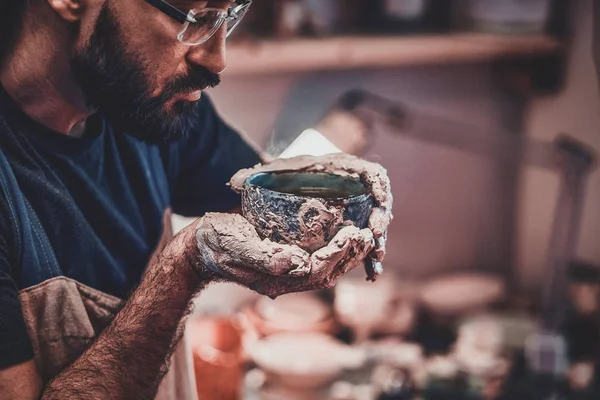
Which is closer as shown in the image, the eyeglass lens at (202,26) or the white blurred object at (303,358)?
the eyeglass lens at (202,26)

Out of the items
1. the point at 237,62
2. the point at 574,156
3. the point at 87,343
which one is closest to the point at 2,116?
the point at 87,343

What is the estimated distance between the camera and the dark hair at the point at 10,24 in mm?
1408

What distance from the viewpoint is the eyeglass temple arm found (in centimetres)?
134

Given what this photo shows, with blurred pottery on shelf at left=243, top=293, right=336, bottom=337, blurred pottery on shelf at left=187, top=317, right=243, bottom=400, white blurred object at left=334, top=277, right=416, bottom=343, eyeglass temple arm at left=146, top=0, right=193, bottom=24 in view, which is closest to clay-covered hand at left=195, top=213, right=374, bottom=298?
eyeglass temple arm at left=146, top=0, right=193, bottom=24

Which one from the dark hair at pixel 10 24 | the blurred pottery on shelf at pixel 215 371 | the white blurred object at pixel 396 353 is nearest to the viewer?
the dark hair at pixel 10 24

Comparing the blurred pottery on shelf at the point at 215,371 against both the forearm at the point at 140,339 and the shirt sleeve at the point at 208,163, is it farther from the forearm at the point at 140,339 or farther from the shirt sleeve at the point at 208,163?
the forearm at the point at 140,339

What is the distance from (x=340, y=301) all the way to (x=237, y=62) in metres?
1.30

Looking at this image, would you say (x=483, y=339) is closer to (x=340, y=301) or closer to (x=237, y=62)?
(x=340, y=301)

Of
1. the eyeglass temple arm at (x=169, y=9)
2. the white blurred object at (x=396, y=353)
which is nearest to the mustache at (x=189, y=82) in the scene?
the eyeglass temple arm at (x=169, y=9)

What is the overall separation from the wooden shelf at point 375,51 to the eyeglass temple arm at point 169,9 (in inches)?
69.7

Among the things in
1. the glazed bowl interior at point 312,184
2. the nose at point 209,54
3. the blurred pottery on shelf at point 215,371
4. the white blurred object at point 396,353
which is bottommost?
the white blurred object at point 396,353

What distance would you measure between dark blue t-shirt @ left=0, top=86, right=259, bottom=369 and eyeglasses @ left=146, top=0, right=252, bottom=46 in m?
0.34

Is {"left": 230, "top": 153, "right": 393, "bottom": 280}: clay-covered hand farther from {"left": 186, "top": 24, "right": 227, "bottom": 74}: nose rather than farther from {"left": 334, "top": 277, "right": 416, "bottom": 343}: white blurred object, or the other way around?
{"left": 334, "top": 277, "right": 416, "bottom": 343}: white blurred object

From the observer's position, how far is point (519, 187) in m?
4.37
